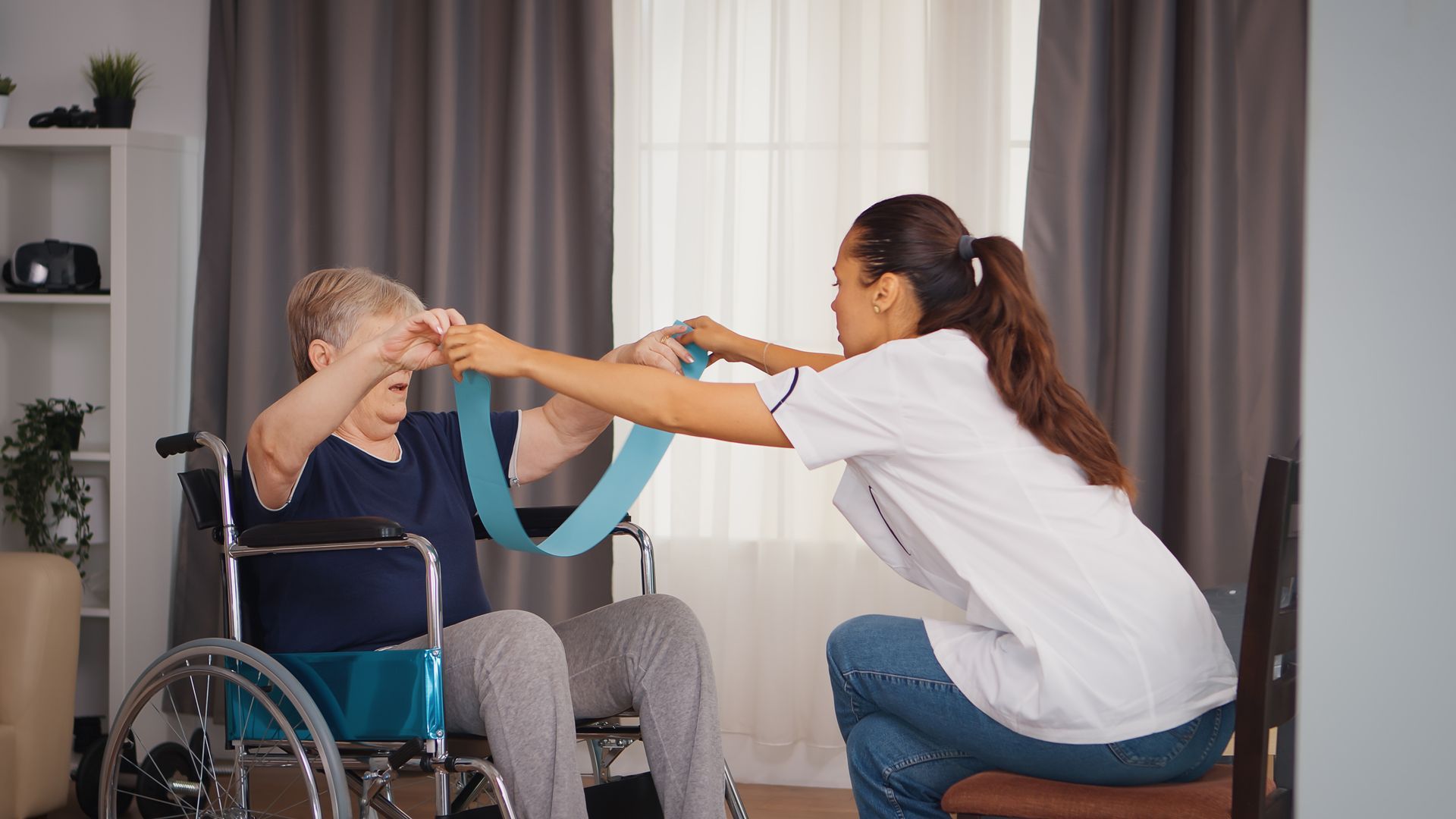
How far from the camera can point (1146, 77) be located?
8.96ft

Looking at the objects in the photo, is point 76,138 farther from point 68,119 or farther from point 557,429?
point 557,429

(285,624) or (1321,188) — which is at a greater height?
(1321,188)

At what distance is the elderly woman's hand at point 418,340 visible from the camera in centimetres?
164

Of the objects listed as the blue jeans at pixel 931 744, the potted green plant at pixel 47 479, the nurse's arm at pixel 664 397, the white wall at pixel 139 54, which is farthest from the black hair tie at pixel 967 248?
the potted green plant at pixel 47 479

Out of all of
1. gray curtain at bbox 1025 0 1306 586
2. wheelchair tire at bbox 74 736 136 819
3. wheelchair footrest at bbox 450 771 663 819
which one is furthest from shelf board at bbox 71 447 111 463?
gray curtain at bbox 1025 0 1306 586

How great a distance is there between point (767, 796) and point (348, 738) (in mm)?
1486

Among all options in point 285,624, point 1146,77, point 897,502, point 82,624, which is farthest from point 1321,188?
point 82,624

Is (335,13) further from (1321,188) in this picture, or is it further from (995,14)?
(1321,188)

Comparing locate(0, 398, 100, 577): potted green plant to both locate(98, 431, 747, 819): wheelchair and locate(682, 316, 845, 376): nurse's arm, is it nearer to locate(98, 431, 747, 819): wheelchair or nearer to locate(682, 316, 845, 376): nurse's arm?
locate(98, 431, 747, 819): wheelchair

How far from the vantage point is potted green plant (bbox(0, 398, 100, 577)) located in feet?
9.62

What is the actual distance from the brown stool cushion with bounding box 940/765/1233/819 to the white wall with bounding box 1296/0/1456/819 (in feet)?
3.20

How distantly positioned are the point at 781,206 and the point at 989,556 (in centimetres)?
163

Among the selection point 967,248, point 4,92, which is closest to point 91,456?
point 4,92

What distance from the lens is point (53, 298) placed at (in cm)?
292
